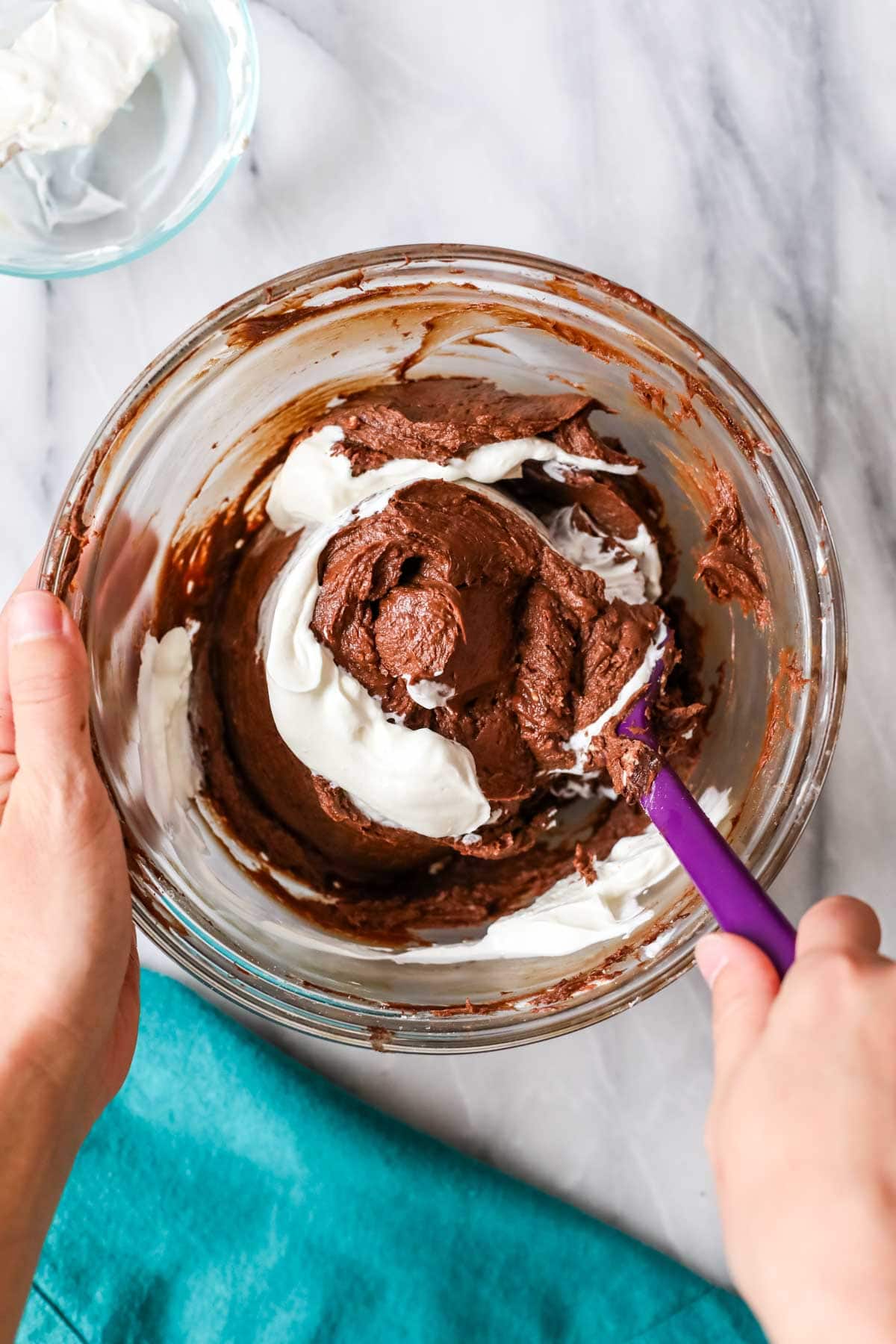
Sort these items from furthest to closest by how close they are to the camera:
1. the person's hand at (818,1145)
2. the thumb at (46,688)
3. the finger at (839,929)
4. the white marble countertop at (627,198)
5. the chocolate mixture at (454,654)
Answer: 1. the white marble countertop at (627,198)
2. the chocolate mixture at (454,654)
3. the thumb at (46,688)
4. the finger at (839,929)
5. the person's hand at (818,1145)

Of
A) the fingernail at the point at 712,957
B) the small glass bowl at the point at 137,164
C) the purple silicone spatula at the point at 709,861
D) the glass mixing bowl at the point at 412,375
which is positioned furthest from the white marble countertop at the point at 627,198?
the fingernail at the point at 712,957

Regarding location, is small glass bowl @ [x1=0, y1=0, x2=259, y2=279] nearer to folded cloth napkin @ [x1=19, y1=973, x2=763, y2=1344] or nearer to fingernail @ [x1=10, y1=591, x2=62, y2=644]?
fingernail @ [x1=10, y1=591, x2=62, y2=644]

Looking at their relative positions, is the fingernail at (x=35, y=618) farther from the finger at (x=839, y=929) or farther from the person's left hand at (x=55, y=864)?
the finger at (x=839, y=929)

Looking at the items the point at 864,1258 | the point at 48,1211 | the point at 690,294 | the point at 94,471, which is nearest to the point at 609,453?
the point at 690,294

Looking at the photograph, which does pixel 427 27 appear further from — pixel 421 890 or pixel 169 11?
pixel 421 890

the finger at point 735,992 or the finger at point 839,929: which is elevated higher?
the finger at point 839,929

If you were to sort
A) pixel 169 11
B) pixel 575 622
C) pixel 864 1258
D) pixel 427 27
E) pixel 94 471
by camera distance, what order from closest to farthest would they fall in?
pixel 864 1258 < pixel 94 471 < pixel 575 622 < pixel 427 27 < pixel 169 11

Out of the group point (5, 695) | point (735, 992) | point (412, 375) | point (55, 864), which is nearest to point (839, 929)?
point (735, 992)
